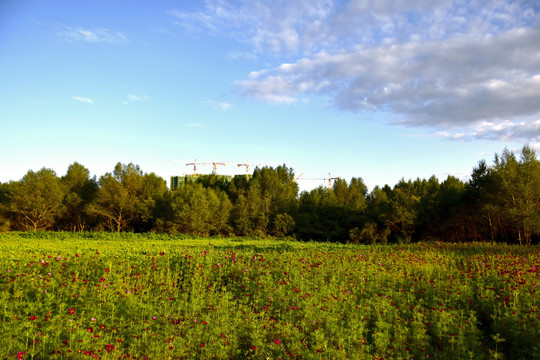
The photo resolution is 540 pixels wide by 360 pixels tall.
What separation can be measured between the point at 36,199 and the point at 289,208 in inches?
1499

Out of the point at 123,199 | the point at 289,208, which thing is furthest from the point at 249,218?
the point at 123,199

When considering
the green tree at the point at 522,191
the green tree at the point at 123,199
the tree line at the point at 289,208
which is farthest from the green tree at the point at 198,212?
the green tree at the point at 522,191

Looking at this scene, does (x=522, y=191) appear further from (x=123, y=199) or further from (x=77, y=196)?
(x=77, y=196)

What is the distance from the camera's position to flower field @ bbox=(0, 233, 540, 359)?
6.61m

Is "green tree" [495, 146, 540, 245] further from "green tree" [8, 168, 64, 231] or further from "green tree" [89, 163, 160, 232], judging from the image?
"green tree" [8, 168, 64, 231]

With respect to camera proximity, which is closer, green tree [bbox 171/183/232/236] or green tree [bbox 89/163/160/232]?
green tree [bbox 171/183/232/236]

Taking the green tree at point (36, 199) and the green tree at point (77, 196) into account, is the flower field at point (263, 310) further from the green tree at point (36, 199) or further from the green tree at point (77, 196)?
the green tree at point (77, 196)

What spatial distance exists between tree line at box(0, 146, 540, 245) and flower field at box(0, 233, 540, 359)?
3091cm

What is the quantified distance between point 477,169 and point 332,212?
64.7ft

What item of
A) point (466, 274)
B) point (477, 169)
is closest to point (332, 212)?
point (477, 169)

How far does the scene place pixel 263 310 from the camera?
8484 millimetres

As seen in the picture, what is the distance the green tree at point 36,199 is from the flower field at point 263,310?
49.7 meters

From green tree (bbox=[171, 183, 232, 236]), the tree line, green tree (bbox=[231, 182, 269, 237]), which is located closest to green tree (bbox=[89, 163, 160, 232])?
the tree line

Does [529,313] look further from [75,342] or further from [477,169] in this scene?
[477,169]
